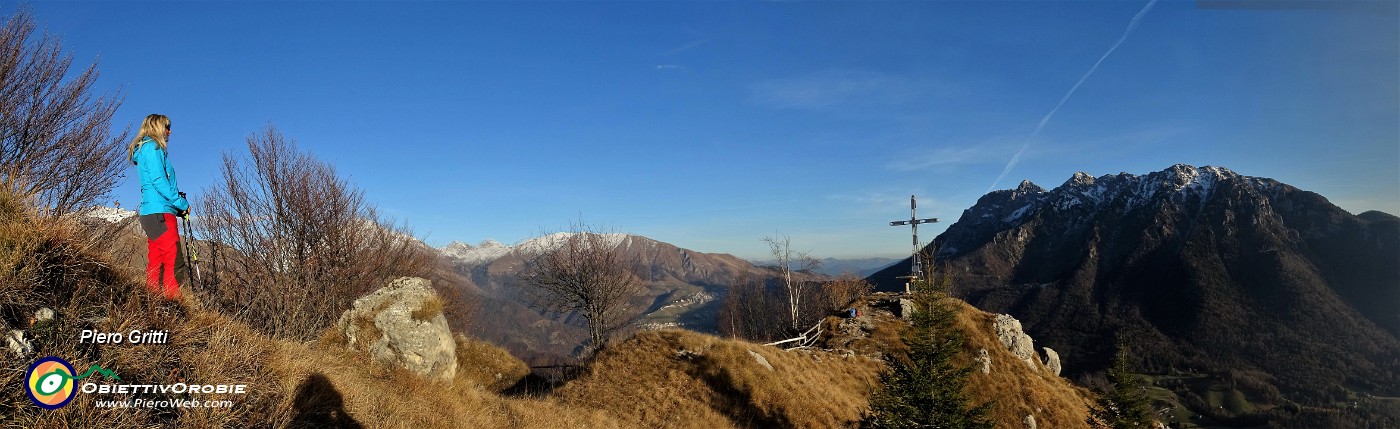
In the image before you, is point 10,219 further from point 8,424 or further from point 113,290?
point 8,424

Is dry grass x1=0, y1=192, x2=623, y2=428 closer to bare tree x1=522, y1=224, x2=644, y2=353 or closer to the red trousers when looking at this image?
the red trousers

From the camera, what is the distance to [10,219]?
5.32 metres

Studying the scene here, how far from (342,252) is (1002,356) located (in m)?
33.1

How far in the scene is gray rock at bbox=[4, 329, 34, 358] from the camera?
4.41 meters

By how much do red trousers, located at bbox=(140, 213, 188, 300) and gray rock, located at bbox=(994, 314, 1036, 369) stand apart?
3360 cm

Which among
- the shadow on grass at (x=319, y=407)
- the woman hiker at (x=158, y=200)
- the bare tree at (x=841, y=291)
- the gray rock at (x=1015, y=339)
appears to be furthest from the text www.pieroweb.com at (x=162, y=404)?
the bare tree at (x=841, y=291)

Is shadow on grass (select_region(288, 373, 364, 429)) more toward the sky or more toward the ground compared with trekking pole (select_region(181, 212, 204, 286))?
more toward the ground

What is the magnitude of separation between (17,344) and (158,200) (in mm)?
3000

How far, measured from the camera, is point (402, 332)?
1111 centimetres

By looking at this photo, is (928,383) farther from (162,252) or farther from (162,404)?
(162,252)

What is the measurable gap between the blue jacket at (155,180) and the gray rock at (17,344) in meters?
2.56

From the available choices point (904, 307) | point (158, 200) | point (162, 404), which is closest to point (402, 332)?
point (158, 200)

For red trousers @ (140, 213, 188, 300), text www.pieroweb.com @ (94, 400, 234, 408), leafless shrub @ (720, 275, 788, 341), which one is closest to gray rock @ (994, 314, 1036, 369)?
leafless shrub @ (720, 275, 788, 341)

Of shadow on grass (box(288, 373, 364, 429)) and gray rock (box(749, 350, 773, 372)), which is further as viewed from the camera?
gray rock (box(749, 350, 773, 372))
